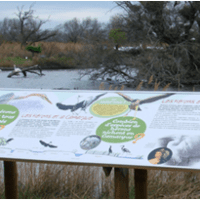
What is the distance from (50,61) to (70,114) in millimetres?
18618

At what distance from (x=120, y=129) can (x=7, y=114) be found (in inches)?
23.6

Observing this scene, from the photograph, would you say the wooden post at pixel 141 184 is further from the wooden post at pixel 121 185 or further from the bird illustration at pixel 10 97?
the bird illustration at pixel 10 97

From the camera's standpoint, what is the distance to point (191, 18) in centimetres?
906

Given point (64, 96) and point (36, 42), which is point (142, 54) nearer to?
point (64, 96)

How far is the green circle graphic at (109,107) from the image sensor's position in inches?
56.5

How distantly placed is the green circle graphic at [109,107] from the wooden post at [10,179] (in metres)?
0.63

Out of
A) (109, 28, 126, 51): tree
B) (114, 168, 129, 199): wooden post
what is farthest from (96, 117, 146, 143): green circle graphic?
(109, 28, 126, 51): tree

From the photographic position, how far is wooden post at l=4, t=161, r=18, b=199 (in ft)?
5.69

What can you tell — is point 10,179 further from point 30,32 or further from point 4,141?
point 30,32

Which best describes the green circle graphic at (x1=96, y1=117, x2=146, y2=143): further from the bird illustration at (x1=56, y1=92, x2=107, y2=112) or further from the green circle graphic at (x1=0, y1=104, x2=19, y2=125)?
the green circle graphic at (x1=0, y1=104, x2=19, y2=125)

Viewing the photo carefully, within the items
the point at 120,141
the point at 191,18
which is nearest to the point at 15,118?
the point at 120,141

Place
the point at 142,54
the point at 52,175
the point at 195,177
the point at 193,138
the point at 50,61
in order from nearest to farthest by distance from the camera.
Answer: the point at 193,138
the point at 52,175
the point at 195,177
the point at 142,54
the point at 50,61

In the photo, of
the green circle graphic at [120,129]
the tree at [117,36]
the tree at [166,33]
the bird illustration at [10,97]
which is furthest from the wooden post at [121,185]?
the tree at [117,36]

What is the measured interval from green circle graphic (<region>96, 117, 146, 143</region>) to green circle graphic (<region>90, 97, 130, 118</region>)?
64 mm
